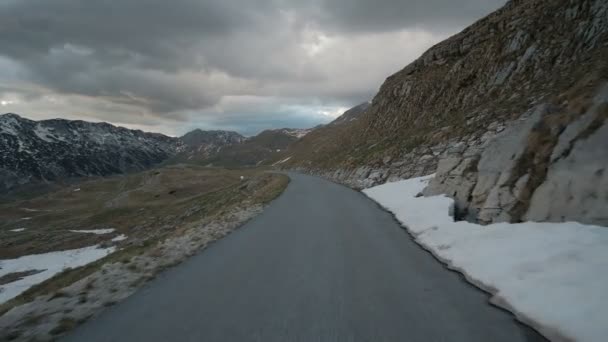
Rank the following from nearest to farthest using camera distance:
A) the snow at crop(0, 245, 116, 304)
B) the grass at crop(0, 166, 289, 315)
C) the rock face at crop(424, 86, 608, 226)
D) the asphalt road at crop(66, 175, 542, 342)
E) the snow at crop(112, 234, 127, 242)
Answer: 1. the asphalt road at crop(66, 175, 542, 342)
2. the rock face at crop(424, 86, 608, 226)
3. the snow at crop(0, 245, 116, 304)
4. the grass at crop(0, 166, 289, 315)
5. the snow at crop(112, 234, 127, 242)

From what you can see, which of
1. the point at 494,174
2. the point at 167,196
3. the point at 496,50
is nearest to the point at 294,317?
the point at 494,174

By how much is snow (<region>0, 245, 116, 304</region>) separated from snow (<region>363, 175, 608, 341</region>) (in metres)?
33.3

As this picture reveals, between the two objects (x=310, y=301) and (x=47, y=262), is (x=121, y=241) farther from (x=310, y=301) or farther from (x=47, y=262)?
(x=310, y=301)

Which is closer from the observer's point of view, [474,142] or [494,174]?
[494,174]

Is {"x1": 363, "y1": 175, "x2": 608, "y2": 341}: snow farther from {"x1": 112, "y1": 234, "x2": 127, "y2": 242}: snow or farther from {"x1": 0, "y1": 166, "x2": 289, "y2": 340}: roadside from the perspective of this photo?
{"x1": 112, "y1": 234, "x2": 127, "y2": 242}: snow

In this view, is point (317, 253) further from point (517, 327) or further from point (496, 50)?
point (496, 50)

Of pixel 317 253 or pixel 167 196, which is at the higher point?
pixel 317 253

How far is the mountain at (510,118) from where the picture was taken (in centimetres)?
767

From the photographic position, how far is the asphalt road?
4.48 m

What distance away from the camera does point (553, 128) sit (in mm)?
9047

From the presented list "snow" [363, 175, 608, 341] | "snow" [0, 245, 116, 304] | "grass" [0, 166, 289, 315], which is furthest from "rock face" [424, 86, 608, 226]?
"snow" [0, 245, 116, 304]

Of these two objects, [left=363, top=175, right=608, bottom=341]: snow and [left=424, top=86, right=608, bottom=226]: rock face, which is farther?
[left=424, top=86, right=608, bottom=226]: rock face

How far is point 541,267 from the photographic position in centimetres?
555

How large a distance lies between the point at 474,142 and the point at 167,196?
68.6m
